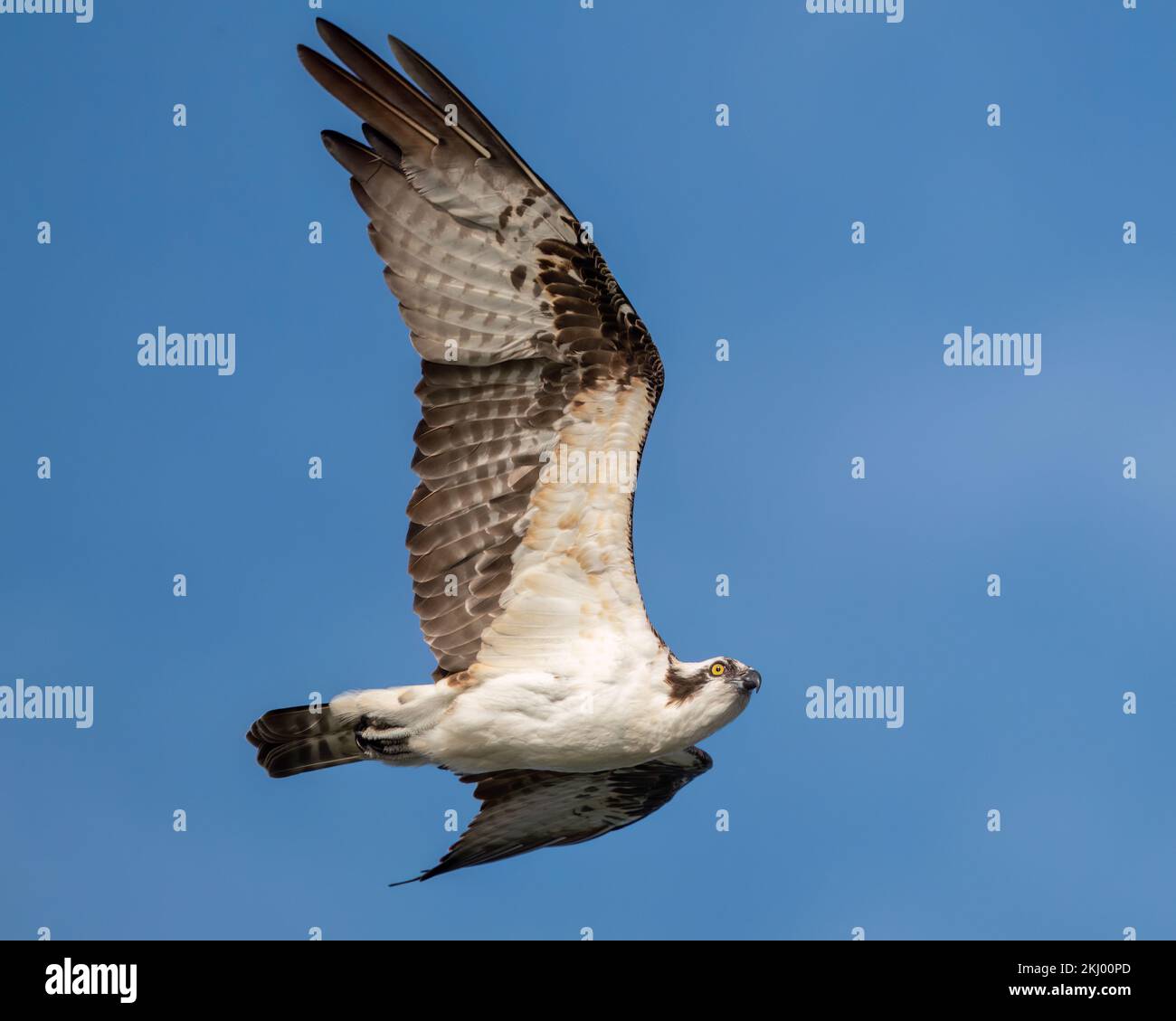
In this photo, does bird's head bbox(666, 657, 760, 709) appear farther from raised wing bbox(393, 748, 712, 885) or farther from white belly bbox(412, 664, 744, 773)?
raised wing bbox(393, 748, 712, 885)

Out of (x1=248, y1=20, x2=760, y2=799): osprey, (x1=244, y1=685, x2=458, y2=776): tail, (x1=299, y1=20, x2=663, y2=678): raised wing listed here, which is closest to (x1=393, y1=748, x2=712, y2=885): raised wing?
(x1=248, y1=20, x2=760, y2=799): osprey

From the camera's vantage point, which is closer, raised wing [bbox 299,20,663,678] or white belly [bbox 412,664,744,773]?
white belly [bbox 412,664,744,773]

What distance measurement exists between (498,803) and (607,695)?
88.8 inches

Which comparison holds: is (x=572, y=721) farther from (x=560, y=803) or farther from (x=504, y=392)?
(x=504, y=392)

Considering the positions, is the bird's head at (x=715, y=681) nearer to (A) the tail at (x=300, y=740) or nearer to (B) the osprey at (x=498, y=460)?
A: (B) the osprey at (x=498, y=460)

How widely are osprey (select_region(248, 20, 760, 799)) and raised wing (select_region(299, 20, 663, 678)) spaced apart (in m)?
0.01

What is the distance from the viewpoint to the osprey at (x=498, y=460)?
536 inches

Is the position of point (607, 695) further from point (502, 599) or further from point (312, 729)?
point (312, 729)

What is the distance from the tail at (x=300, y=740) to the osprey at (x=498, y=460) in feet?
0.05

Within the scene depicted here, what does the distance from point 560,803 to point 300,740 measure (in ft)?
8.69

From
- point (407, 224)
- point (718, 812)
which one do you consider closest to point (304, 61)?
point (407, 224)

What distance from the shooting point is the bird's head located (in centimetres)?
1334

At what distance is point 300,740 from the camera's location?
1399 cm

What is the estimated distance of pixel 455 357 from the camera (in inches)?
547
